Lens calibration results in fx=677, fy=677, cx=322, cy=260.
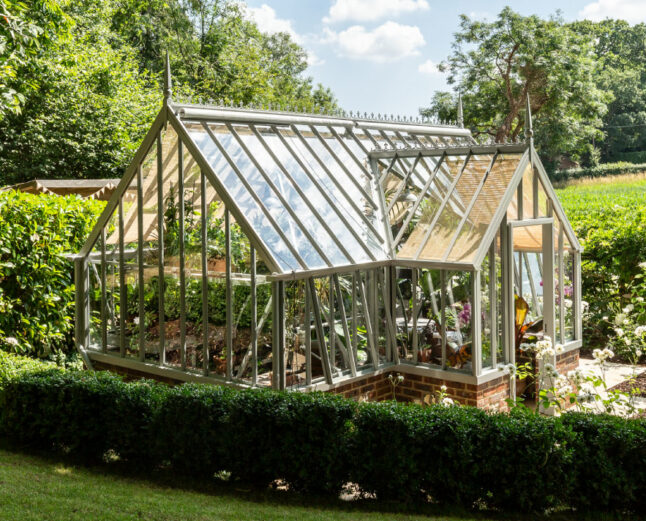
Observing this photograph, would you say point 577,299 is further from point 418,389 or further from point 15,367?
point 15,367

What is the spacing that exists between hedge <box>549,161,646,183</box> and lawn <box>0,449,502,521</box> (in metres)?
39.4

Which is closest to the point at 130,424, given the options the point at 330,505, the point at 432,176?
the point at 330,505

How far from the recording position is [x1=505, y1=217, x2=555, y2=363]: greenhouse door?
8555 mm

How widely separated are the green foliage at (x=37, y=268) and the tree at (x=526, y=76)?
22785 mm

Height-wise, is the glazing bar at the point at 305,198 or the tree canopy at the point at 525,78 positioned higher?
the tree canopy at the point at 525,78

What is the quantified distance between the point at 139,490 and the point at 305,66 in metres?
48.6

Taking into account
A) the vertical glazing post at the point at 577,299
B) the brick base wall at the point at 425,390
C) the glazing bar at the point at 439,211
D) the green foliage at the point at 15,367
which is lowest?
the brick base wall at the point at 425,390

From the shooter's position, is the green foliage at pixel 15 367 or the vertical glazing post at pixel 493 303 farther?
the vertical glazing post at pixel 493 303

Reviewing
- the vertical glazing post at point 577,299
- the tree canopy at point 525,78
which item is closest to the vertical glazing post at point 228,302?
the vertical glazing post at point 577,299

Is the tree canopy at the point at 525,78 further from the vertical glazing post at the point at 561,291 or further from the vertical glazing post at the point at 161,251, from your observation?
the vertical glazing post at the point at 161,251

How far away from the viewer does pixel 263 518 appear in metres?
5.21

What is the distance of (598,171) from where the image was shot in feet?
146

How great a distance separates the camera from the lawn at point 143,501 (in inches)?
204

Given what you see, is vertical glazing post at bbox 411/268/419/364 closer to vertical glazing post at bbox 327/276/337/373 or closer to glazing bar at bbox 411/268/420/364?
glazing bar at bbox 411/268/420/364
